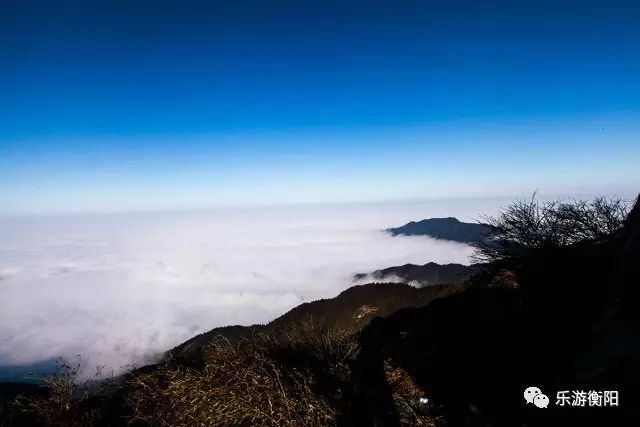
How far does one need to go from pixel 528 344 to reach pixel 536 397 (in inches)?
61.9

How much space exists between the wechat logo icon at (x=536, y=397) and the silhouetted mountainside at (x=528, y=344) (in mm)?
78

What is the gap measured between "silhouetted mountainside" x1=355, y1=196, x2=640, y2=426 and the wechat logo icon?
8 centimetres

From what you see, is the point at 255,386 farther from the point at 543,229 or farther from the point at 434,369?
the point at 543,229

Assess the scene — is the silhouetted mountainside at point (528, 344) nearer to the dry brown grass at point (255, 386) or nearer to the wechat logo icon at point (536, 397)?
the wechat logo icon at point (536, 397)

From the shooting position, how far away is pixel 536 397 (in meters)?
5.52

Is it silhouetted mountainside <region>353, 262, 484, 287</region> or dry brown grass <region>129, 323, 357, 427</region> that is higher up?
Result: dry brown grass <region>129, 323, 357, 427</region>

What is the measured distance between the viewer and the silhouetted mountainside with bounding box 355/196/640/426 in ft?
17.4

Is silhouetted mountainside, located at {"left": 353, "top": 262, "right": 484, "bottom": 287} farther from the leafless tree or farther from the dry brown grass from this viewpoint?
the dry brown grass

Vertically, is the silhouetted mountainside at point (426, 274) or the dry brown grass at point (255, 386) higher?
the dry brown grass at point (255, 386)

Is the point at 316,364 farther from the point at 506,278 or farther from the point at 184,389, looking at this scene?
the point at 506,278

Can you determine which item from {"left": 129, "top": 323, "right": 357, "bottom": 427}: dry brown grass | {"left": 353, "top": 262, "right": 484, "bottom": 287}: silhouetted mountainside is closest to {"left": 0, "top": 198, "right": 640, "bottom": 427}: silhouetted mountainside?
{"left": 129, "top": 323, "right": 357, "bottom": 427}: dry brown grass

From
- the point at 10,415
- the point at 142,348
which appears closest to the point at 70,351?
the point at 142,348

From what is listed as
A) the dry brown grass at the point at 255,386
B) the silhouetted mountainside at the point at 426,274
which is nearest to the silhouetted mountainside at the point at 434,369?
the dry brown grass at the point at 255,386

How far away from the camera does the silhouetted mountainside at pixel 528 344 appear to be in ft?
17.4
